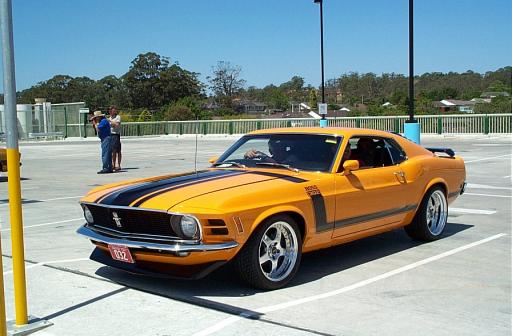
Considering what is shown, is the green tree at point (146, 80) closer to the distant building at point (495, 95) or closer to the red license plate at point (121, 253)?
the distant building at point (495, 95)

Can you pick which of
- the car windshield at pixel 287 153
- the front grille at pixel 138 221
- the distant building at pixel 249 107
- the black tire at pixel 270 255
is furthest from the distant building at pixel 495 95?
the front grille at pixel 138 221

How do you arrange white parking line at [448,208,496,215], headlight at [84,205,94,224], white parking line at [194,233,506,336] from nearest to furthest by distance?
1. white parking line at [194,233,506,336]
2. headlight at [84,205,94,224]
3. white parking line at [448,208,496,215]

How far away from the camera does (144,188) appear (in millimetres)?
5684

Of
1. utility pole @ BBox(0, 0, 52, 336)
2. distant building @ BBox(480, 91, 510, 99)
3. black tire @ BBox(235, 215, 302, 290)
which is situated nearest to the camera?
utility pole @ BBox(0, 0, 52, 336)

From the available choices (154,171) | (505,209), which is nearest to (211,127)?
(154,171)

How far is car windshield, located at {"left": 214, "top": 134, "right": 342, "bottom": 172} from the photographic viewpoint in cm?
632

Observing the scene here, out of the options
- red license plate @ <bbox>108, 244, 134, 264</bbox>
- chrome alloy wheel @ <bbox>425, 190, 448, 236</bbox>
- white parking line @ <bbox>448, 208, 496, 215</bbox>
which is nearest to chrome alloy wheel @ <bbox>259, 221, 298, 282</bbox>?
red license plate @ <bbox>108, 244, 134, 264</bbox>

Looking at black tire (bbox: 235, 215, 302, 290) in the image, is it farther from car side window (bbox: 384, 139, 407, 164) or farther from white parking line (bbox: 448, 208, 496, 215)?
white parking line (bbox: 448, 208, 496, 215)

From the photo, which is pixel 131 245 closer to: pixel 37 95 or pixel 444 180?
pixel 444 180

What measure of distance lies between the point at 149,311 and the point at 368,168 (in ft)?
9.71

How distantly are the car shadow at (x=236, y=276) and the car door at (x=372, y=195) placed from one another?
0.43m

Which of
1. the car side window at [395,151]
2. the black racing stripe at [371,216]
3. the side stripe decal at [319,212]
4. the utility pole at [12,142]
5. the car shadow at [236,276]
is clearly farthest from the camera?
the car side window at [395,151]

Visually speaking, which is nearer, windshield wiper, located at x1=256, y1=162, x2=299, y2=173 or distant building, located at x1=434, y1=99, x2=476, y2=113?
windshield wiper, located at x1=256, y1=162, x2=299, y2=173

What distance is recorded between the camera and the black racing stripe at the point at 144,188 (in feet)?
17.9
